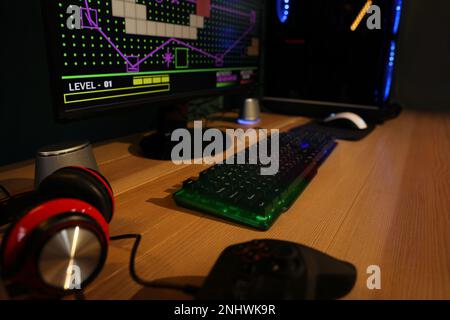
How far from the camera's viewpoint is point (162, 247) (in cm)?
40

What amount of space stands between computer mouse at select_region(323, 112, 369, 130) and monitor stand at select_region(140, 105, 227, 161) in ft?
1.37

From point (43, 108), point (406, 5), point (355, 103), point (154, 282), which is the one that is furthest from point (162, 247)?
point (406, 5)

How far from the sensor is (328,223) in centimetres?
47

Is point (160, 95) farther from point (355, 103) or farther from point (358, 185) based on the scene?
point (355, 103)

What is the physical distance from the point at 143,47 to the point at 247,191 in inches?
13.9

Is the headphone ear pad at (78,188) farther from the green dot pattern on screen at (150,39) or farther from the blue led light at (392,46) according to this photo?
the blue led light at (392,46)

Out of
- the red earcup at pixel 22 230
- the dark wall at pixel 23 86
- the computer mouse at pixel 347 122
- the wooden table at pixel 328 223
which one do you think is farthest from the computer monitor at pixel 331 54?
the red earcup at pixel 22 230

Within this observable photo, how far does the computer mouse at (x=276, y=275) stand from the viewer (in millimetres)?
292

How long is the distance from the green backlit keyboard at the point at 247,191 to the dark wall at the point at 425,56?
122cm

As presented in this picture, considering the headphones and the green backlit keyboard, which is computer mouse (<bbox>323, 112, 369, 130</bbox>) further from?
the headphones

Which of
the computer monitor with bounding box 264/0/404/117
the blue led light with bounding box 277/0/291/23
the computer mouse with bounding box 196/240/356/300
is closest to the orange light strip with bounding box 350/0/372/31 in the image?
the computer monitor with bounding box 264/0/404/117

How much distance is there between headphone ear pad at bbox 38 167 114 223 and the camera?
14.6 inches

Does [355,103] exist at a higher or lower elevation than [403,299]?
higher

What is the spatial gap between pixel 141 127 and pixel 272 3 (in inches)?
26.8
